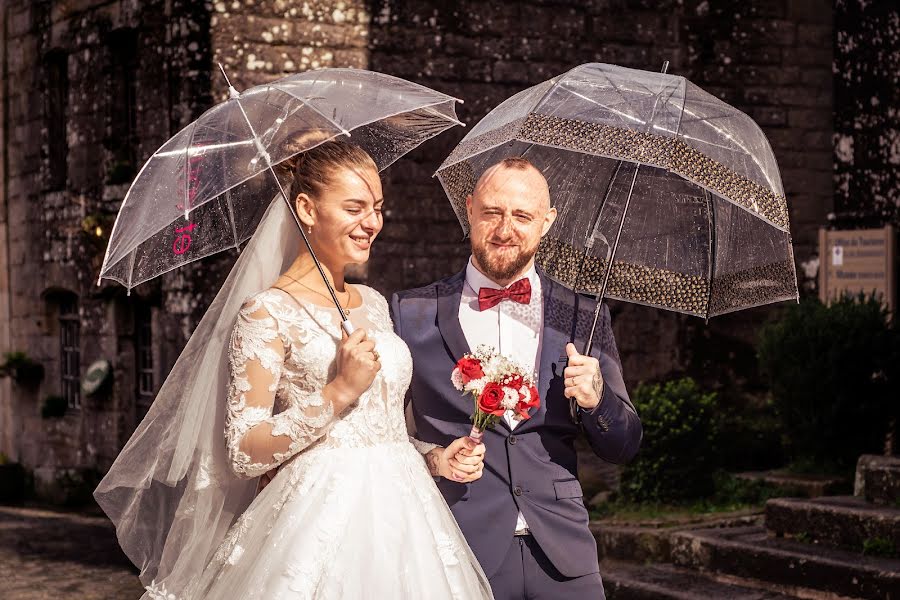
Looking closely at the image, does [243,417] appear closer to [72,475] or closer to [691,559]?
[691,559]

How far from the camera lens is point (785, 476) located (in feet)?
28.1

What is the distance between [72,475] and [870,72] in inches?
350

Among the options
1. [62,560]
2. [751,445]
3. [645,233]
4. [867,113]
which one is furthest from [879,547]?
[62,560]

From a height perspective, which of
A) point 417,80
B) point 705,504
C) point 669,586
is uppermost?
point 417,80

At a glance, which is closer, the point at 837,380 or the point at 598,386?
the point at 598,386

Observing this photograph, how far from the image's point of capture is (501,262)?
11.5ft

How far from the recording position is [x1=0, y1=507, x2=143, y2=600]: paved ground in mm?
8398

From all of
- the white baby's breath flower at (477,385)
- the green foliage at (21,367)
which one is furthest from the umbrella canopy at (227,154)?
the green foliage at (21,367)

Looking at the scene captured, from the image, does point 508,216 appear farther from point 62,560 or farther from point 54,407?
point 54,407

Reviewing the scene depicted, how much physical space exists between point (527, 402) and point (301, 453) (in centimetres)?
62

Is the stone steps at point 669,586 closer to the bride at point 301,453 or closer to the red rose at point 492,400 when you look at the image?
the bride at point 301,453

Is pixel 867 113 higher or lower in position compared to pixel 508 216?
higher

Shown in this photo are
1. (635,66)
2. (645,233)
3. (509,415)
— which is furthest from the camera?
(635,66)

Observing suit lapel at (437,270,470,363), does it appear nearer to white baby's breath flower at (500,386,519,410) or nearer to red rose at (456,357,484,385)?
red rose at (456,357,484,385)
